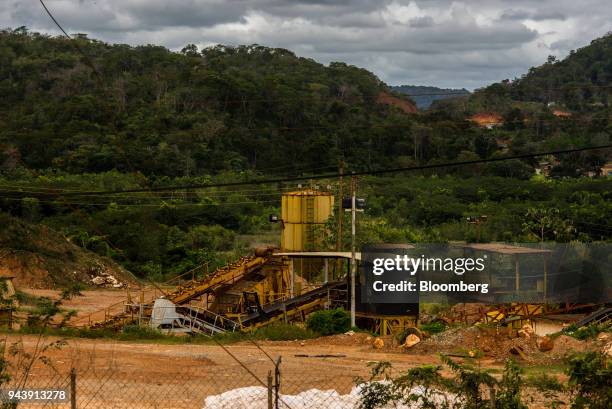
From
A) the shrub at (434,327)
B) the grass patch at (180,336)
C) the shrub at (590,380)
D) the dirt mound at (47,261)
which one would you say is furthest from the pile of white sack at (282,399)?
the dirt mound at (47,261)

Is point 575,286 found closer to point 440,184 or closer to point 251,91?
point 440,184

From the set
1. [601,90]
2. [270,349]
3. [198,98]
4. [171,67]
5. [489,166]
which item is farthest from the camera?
[601,90]

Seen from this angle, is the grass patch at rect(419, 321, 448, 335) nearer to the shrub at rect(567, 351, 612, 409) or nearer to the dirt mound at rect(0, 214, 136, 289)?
the shrub at rect(567, 351, 612, 409)

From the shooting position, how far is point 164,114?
75.2 metres

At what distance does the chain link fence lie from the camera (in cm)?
1348

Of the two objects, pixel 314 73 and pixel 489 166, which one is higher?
pixel 314 73

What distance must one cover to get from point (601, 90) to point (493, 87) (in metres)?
14.7

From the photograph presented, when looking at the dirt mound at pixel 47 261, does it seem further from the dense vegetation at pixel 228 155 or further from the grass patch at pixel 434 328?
the grass patch at pixel 434 328

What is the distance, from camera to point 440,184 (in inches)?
2788

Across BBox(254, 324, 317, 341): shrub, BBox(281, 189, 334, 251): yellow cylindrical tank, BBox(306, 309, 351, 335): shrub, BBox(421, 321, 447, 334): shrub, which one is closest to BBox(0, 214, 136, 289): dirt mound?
BBox(281, 189, 334, 251): yellow cylindrical tank

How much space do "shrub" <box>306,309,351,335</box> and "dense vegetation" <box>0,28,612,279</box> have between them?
945 cm

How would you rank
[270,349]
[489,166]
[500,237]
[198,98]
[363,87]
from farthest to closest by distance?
[363,87], [198,98], [489,166], [500,237], [270,349]

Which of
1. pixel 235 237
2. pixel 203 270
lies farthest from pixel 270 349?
pixel 235 237

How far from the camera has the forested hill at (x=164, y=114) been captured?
219 ft
